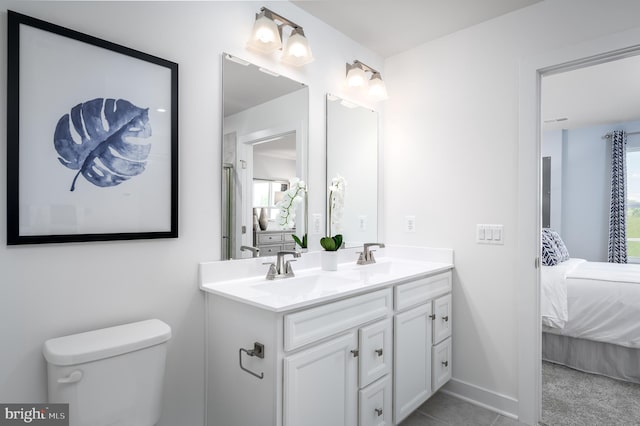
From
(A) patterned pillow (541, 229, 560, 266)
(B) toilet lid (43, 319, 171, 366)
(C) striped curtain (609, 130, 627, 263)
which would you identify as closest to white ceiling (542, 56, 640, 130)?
(C) striped curtain (609, 130, 627, 263)

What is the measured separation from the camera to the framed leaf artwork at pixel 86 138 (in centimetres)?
119

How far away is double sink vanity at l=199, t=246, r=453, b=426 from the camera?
132 centimetres

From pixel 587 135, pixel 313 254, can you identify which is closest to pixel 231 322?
pixel 313 254

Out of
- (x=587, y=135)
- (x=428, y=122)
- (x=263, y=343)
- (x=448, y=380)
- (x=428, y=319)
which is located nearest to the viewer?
(x=263, y=343)

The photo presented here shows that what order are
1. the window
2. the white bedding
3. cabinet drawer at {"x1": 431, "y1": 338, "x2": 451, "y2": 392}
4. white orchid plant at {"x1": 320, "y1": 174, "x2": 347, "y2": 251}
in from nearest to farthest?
cabinet drawer at {"x1": 431, "y1": 338, "x2": 451, "y2": 392}
white orchid plant at {"x1": 320, "y1": 174, "x2": 347, "y2": 251}
the white bedding
the window

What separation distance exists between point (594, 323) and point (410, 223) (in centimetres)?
161

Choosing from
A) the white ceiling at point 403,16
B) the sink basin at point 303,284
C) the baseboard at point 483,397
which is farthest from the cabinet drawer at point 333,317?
the white ceiling at point 403,16

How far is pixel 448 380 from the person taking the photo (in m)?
2.33

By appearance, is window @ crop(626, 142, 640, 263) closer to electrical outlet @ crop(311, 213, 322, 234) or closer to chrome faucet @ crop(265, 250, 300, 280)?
electrical outlet @ crop(311, 213, 322, 234)

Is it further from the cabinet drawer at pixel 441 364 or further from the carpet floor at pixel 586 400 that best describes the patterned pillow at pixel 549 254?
the cabinet drawer at pixel 441 364

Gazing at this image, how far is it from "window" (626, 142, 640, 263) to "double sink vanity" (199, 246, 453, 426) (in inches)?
174

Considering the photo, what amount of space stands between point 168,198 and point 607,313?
314 centimetres

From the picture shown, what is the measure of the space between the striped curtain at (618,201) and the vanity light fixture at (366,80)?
4.09 m

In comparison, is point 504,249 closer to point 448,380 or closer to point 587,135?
point 448,380
